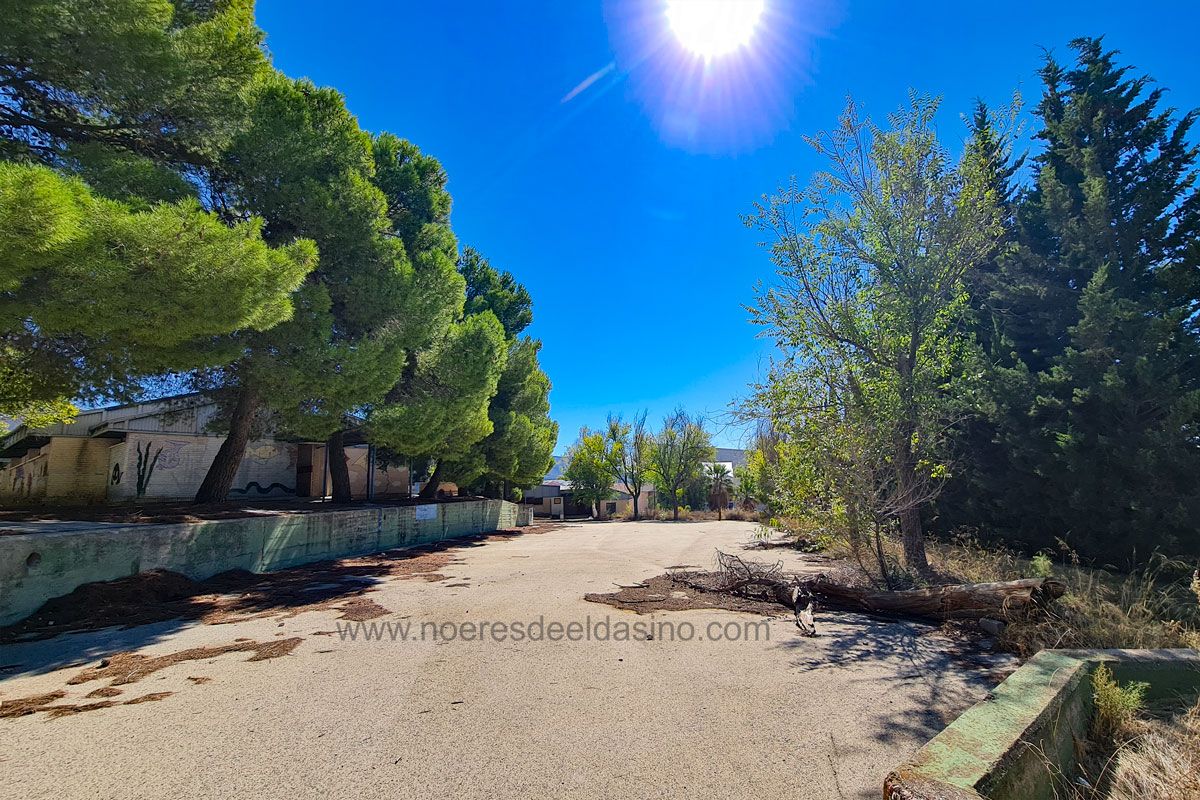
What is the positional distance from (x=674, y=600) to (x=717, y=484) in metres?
35.1

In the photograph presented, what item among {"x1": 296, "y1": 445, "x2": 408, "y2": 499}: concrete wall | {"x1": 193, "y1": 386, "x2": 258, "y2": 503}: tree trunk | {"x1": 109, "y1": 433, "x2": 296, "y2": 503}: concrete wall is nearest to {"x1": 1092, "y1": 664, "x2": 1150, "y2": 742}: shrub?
{"x1": 193, "y1": 386, "x2": 258, "y2": 503}: tree trunk

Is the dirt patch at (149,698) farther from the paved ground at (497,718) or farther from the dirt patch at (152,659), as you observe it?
the dirt patch at (152,659)

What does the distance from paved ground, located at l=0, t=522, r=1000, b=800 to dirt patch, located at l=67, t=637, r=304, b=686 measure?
15 cm

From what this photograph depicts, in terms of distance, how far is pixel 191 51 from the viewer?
757 centimetres

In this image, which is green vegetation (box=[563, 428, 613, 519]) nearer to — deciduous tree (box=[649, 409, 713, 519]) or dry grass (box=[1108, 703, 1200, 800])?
deciduous tree (box=[649, 409, 713, 519])

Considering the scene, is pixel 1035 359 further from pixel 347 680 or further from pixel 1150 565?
pixel 347 680

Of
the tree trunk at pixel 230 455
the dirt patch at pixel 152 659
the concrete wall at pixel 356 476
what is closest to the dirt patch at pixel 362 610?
the dirt patch at pixel 152 659

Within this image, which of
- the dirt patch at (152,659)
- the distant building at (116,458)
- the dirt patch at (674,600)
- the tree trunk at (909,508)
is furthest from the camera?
the distant building at (116,458)

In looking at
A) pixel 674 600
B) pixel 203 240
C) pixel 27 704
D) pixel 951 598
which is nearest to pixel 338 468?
pixel 203 240

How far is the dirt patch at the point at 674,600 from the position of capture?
6852 mm

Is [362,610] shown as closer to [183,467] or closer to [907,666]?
→ [907,666]

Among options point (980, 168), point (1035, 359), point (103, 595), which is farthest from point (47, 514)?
point (1035, 359)

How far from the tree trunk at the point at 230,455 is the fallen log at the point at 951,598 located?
1147cm

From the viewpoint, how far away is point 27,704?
386 cm
